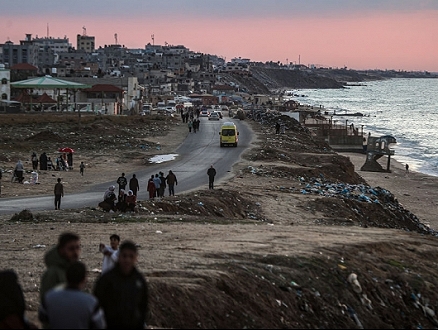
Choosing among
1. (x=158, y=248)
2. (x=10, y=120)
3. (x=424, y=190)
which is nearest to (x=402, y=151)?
(x=424, y=190)

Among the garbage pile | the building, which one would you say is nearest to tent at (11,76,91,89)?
the building

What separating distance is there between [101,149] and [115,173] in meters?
9.92

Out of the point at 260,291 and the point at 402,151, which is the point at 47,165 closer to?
the point at 260,291

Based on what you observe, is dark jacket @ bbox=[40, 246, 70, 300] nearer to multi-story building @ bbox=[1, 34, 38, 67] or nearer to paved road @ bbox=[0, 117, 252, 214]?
paved road @ bbox=[0, 117, 252, 214]

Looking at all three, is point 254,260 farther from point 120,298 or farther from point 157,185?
point 157,185

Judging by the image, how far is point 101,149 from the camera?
4397cm

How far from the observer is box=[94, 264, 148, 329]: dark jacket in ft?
23.6

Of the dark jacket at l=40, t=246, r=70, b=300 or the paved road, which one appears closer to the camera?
the dark jacket at l=40, t=246, r=70, b=300

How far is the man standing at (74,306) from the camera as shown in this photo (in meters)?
6.93

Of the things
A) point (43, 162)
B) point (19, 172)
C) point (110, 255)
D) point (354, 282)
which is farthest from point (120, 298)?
point (43, 162)

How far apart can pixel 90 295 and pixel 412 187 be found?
1679 inches

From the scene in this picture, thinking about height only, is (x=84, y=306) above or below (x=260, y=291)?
above

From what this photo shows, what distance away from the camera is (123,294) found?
720 centimetres

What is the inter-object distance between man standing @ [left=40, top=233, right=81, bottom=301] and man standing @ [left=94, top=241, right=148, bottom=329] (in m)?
0.52
